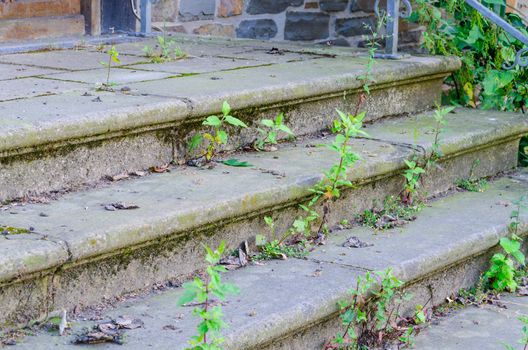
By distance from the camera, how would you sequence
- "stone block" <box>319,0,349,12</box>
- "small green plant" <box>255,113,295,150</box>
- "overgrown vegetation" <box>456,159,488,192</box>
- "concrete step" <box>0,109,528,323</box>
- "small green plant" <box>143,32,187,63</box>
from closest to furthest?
1. "concrete step" <box>0,109,528,323</box>
2. "small green plant" <box>255,113,295,150</box>
3. "overgrown vegetation" <box>456,159,488,192</box>
4. "small green plant" <box>143,32,187,63</box>
5. "stone block" <box>319,0,349,12</box>

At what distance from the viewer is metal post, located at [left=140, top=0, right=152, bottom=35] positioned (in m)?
4.96

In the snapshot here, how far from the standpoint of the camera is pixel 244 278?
2.74m

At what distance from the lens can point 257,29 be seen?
6117mm

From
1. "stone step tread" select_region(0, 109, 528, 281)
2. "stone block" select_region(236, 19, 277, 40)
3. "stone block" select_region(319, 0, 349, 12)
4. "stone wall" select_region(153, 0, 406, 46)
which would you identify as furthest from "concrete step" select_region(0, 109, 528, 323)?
"stone block" select_region(319, 0, 349, 12)

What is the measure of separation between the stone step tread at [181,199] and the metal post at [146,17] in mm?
1606

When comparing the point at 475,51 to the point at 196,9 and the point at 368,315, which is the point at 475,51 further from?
the point at 368,315

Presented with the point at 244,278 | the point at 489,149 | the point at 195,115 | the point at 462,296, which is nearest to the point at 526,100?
the point at 489,149

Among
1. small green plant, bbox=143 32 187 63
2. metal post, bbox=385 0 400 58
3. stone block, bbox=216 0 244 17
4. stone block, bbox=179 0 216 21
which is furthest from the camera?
stone block, bbox=216 0 244 17

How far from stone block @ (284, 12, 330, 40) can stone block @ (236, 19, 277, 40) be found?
0.41 ft

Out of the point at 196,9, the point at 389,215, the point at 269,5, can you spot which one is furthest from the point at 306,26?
the point at 389,215

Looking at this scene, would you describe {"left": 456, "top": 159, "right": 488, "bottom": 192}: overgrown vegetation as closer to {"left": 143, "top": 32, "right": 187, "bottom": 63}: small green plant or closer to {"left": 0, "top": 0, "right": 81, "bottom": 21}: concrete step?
{"left": 143, "top": 32, "right": 187, "bottom": 63}: small green plant

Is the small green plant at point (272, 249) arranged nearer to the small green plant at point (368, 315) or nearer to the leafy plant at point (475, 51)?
the small green plant at point (368, 315)

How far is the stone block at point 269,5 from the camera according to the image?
19.8 feet

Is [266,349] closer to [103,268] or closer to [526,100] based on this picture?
[103,268]
